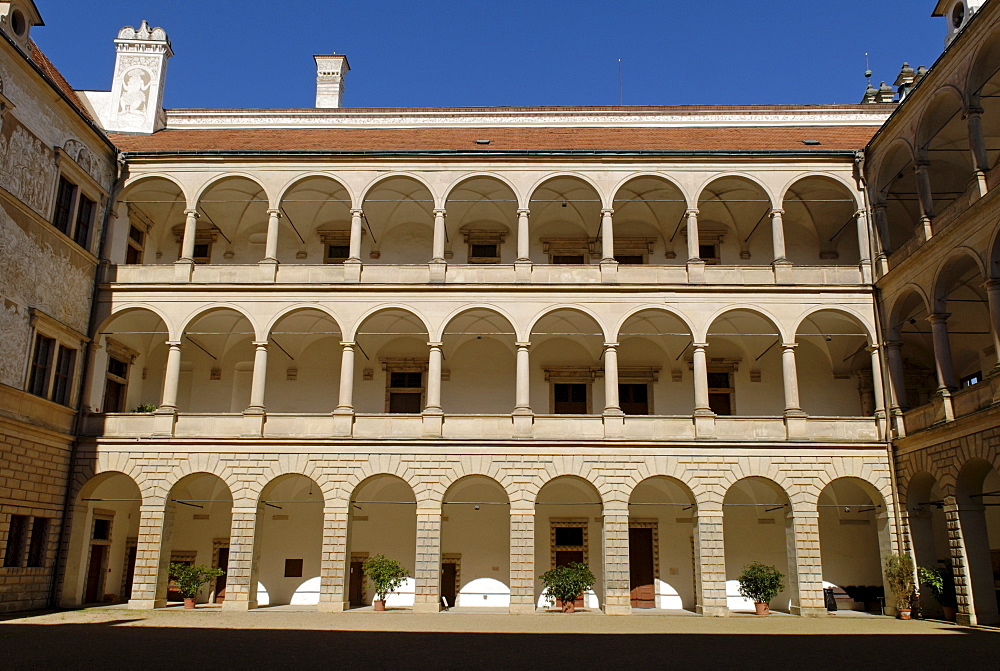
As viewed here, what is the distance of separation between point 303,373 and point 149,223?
6.12m

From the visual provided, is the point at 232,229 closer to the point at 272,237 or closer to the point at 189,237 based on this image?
the point at 189,237

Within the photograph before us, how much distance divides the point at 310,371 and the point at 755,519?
495 inches

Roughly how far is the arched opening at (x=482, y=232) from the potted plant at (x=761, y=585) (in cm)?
1043

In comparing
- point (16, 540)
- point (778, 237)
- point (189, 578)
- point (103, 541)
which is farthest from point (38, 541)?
point (778, 237)

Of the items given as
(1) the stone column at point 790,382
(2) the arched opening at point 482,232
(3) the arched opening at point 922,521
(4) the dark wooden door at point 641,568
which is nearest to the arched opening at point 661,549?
(4) the dark wooden door at point 641,568

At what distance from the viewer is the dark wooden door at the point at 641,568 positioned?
21.8m

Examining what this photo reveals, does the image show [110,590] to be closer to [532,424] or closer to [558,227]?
[532,424]

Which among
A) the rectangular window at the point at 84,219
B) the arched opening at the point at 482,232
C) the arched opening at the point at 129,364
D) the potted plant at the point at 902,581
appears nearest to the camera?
the potted plant at the point at 902,581

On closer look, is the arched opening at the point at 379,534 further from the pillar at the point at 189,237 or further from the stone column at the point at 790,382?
the stone column at the point at 790,382

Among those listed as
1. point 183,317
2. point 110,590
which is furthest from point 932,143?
point 110,590

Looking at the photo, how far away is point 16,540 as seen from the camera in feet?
60.5

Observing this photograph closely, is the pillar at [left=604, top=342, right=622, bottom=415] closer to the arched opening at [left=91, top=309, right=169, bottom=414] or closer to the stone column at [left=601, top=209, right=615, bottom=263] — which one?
the stone column at [left=601, top=209, right=615, bottom=263]

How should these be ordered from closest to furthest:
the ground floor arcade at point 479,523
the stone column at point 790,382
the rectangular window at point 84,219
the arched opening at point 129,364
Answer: the ground floor arcade at point 479,523
the stone column at point 790,382
the rectangular window at point 84,219
the arched opening at point 129,364

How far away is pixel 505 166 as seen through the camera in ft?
73.4
